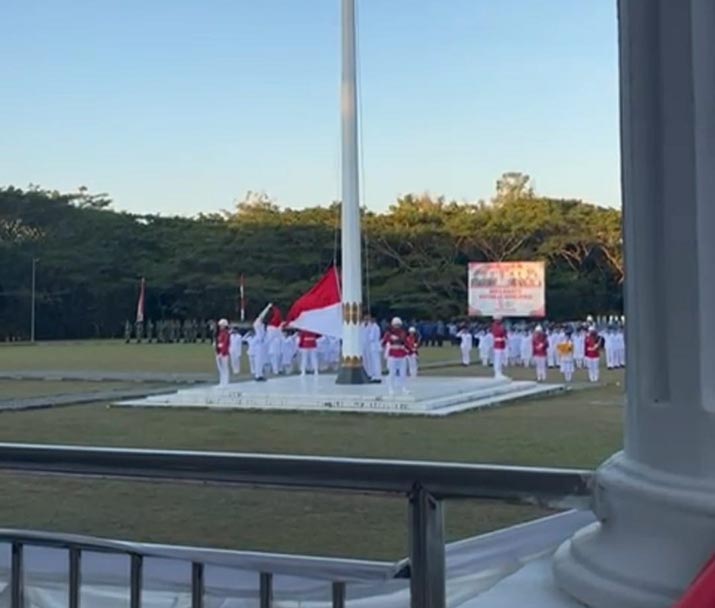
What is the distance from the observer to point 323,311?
17.8 meters

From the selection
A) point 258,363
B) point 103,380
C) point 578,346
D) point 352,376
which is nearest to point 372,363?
point 258,363

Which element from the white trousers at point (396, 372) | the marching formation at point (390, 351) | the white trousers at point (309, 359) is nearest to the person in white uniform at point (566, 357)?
the marching formation at point (390, 351)

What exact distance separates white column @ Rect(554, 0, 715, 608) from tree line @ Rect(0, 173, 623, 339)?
31198 mm

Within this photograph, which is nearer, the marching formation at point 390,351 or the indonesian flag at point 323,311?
the indonesian flag at point 323,311

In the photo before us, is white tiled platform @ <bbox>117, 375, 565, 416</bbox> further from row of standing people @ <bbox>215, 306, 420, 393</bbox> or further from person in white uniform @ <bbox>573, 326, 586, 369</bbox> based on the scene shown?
person in white uniform @ <bbox>573, 326, 586, 369</bbox>

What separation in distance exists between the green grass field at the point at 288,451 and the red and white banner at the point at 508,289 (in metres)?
14.7

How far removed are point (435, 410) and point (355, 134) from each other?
18.9 feet

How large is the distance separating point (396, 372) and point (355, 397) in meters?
1.96

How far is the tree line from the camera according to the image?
38812mm

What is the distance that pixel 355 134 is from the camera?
17547 mm

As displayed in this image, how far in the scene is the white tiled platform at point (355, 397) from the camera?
46.8 feet

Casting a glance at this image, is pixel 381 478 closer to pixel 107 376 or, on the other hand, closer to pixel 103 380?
pixel 103 380

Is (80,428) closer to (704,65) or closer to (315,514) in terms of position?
(315,514)

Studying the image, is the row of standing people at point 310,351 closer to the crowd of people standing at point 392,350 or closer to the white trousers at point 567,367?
the crowd of people standing at point 392,350
